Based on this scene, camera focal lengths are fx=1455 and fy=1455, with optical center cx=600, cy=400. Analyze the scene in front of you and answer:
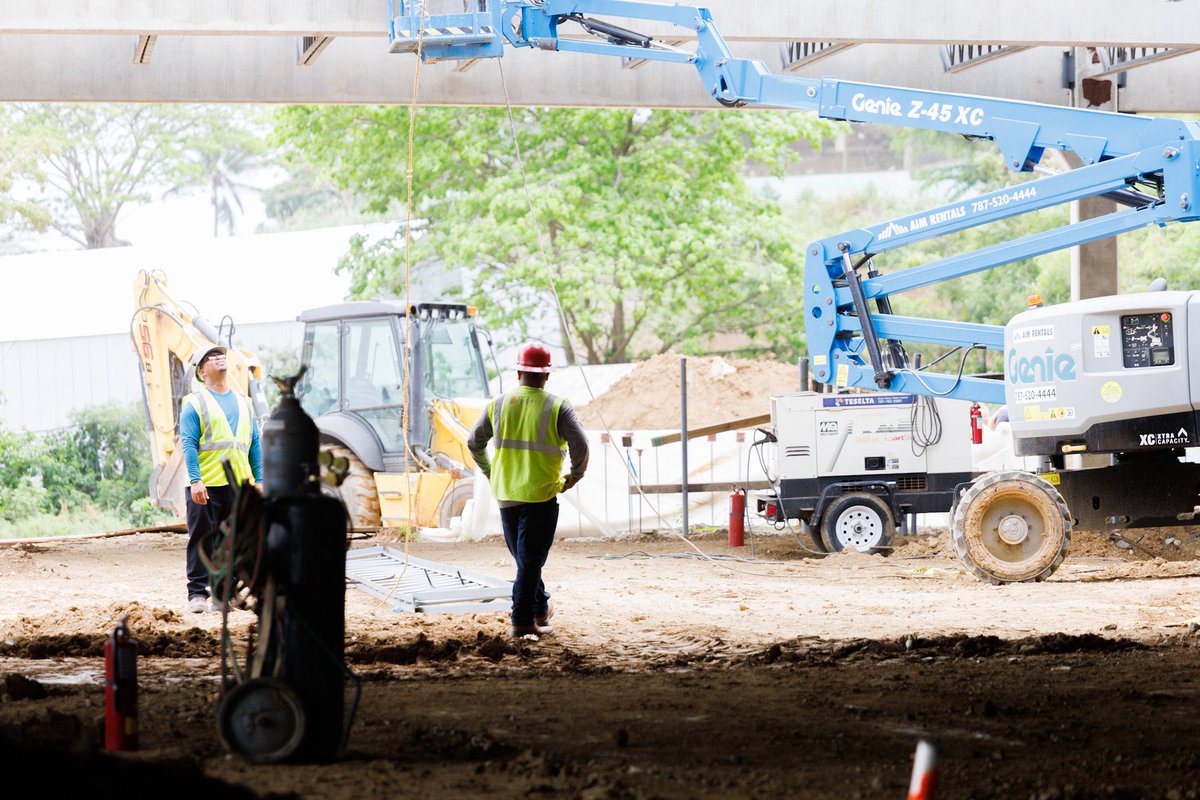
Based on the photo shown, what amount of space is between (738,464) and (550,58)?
6713 mm

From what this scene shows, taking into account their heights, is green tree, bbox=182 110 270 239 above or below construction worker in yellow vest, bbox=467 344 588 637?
above

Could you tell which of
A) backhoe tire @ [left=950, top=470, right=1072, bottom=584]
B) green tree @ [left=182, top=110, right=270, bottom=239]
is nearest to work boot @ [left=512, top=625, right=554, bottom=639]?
backhoe tire @ [left=950, top=470, right=1072, bottom=584]

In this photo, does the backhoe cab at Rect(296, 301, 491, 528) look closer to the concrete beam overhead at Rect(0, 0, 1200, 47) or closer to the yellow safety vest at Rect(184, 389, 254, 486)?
the concrete beam overhead at Rect(0, 0, 1200, 47)

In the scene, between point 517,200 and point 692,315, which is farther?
point 692,315

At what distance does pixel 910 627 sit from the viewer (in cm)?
1015

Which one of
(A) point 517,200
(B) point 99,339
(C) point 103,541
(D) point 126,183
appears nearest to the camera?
(C) point 103,541

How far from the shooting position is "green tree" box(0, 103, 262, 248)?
39750 millimetres

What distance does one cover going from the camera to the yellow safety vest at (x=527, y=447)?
360 inches

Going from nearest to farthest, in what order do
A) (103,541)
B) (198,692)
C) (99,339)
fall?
(198,692) < (103,541) < (99,339)

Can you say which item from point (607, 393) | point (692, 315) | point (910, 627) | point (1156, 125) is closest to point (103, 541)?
point (607, 393)

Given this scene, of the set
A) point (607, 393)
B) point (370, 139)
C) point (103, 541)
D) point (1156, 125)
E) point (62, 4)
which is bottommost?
point (103, 541)

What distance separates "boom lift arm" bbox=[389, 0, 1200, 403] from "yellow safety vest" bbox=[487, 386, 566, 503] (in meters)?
3.68

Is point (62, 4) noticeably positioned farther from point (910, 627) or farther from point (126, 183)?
point (126, 183)

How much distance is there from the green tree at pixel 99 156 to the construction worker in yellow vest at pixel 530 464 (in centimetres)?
3238
